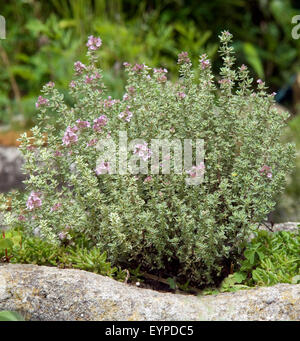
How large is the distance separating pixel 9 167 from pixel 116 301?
3.45 meters

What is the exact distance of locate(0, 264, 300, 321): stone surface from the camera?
8.05 ft

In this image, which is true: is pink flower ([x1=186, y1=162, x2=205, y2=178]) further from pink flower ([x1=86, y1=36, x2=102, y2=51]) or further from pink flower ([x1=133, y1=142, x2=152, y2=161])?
pink flower ([x1=86, y1=36, x2=102, y2=51])

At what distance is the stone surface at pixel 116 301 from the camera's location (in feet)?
8.05

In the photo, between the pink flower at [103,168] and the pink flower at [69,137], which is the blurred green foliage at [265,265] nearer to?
the pink flower at [103,168]

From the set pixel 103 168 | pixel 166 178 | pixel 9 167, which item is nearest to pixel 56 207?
pixel 103 168

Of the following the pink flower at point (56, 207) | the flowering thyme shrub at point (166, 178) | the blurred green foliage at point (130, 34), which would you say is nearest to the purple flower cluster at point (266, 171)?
the flowering thyme shrub at point (166, 178)

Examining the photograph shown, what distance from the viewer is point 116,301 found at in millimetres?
2506

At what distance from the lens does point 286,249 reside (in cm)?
312

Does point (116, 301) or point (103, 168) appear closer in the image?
point (116, 301)

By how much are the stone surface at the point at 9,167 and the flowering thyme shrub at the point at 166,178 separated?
2435mm

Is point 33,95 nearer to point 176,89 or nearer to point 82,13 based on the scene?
point 82,13

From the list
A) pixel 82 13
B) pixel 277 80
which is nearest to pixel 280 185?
pixel 82 13

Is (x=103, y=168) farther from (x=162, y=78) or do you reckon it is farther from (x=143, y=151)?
(x=162, y=78)

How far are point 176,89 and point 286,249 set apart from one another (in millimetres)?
1084
